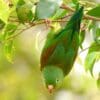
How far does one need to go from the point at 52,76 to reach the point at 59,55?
43 millimetres

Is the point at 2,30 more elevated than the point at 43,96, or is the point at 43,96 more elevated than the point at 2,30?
the point at 2,30

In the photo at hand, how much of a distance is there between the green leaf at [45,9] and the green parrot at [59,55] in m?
0.04

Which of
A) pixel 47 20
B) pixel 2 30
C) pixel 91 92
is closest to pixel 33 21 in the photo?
pixel 47 20

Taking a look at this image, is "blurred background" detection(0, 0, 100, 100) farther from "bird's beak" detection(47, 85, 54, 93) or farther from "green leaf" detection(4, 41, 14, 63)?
"bird's beak" detection(47, 85, 54, 93)

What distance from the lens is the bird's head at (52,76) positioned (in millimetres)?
862

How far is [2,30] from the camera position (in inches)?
41.6

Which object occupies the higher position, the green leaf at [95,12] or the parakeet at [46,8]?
the parakeet at [46,8]

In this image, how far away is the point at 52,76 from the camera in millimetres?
884

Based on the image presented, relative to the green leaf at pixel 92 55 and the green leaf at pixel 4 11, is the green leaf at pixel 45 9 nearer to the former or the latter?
the green leaf at pixel 4 11

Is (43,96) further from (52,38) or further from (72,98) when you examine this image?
(52,38)

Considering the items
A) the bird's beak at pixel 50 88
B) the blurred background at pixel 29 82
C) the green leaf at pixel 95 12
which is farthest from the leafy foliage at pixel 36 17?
the blurred background at pixel 29 82

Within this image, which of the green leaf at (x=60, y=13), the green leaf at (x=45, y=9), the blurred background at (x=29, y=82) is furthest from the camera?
the blurred background at (x=29, y=82)

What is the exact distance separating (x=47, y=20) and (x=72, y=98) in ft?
8.70

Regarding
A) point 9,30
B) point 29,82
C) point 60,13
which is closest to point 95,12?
point 60,13
